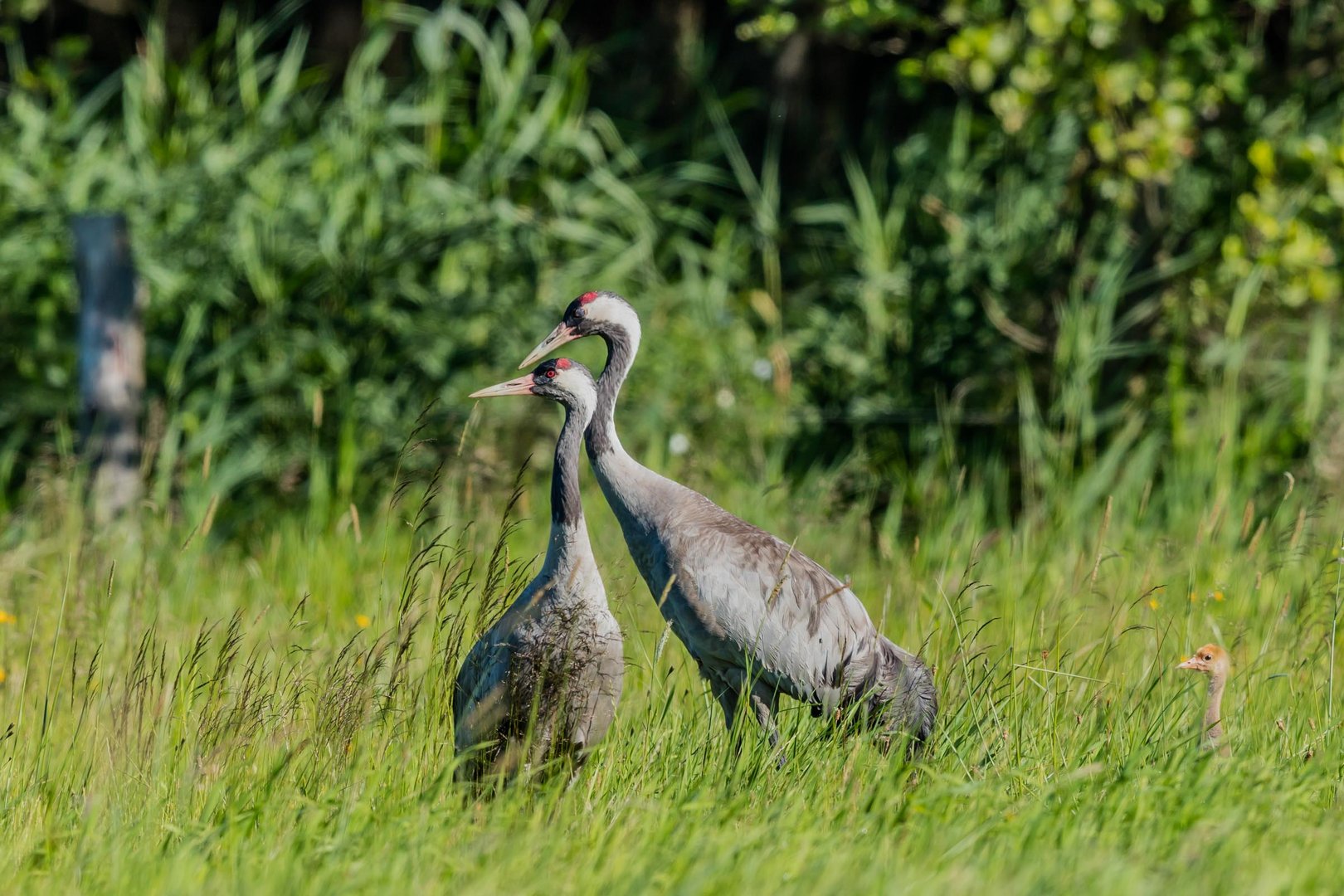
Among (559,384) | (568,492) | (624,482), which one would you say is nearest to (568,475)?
(568,492)

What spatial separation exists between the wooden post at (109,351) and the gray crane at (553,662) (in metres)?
2.91

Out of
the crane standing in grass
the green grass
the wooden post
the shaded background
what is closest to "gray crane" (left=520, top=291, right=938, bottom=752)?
the green grass

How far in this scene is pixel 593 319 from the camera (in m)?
4.49

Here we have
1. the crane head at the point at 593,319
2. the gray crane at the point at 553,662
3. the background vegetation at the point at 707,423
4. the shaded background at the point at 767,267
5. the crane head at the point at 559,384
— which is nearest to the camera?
the background vegetation at the point at 707,423

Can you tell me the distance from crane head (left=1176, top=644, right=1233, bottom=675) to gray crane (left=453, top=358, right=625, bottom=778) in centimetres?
144

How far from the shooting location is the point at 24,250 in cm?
749

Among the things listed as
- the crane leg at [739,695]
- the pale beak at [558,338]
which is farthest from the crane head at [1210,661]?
the pale beak at [558,338]

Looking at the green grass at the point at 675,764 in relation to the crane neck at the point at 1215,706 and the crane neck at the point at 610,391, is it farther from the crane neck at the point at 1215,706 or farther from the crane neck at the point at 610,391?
the crane neck at the point at 610,391

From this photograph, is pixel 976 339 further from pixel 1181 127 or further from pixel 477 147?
pixel 477 147

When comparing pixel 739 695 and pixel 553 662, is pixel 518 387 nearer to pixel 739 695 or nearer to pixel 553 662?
pixel 553 662

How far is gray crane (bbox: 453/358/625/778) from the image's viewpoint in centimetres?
377

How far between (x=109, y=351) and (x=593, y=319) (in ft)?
9.16

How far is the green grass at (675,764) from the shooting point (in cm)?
Result: 304

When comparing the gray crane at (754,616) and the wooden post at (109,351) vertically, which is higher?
the wooden post at (109,351)
